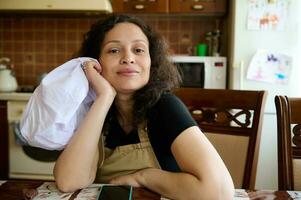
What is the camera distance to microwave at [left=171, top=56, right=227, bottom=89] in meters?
2.49

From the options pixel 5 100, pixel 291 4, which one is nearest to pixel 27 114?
pixel 5 100

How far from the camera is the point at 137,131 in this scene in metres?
0.96

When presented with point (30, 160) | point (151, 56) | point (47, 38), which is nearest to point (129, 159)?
point (151, 56)

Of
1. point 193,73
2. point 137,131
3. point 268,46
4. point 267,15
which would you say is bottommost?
point 137,131

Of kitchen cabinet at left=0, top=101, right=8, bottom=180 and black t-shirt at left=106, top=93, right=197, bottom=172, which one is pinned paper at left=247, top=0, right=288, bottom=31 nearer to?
black t-shirt at left=106, top=93, right=197, bottom=172

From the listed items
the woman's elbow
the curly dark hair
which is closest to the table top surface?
the woman's elbow

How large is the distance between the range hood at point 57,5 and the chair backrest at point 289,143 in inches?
73.8

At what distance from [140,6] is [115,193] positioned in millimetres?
2152

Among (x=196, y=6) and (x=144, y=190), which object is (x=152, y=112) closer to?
(x=144, y=190)

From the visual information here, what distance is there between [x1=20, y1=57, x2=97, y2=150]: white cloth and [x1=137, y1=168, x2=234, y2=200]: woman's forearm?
27cm

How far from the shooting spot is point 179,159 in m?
0.81

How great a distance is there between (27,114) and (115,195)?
33 centimetres

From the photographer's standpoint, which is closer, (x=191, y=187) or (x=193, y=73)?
(x=191, y=187)

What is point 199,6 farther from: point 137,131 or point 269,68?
point 137,131
